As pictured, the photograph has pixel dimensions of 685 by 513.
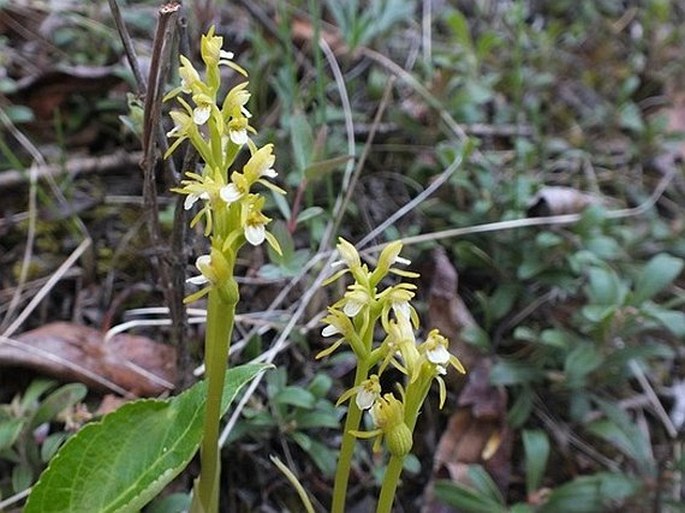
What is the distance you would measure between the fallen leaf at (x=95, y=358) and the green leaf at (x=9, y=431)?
0.17 meters

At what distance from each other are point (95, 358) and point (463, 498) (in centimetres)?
69

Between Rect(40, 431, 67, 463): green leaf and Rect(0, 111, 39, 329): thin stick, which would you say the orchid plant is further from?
Rect(0, 111, 39, 329): thin stick

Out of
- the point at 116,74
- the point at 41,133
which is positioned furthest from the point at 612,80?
the point at 41,133

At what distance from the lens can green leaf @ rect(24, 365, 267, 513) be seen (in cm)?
101

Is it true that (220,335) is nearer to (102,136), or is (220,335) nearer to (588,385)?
(588,385)

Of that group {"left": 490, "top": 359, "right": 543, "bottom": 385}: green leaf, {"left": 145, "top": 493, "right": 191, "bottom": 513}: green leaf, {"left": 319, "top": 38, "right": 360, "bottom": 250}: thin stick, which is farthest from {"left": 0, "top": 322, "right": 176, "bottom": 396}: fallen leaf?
{"left": 490, "top": 359, "right": 543, "bottom": 385}: green leaf

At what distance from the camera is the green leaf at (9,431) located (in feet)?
4.10

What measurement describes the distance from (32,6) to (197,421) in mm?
1476

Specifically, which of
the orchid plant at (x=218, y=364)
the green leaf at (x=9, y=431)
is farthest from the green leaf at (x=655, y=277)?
the green leaf at (x=9, y=431)

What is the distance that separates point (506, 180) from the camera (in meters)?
1.95

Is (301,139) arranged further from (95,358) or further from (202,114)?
(202,114)

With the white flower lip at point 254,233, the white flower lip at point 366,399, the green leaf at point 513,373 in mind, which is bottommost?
the green leaf at point 513,373

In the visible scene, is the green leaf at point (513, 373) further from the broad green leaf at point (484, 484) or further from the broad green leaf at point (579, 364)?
the broad green leaf at point (484, 484)

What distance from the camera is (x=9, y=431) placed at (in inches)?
49.7
